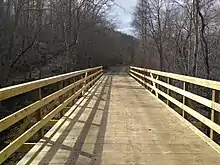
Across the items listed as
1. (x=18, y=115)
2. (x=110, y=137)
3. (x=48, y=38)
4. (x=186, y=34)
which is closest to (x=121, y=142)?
(x=110, y=137)

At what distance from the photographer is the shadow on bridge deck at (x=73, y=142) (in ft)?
13.7

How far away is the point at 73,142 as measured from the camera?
498 centimetres

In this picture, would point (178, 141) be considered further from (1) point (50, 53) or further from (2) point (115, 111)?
(1) point (50, 53)

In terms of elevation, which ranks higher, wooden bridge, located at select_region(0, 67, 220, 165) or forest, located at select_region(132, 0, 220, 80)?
forest, located at select_region(132, 0, 220, 80)

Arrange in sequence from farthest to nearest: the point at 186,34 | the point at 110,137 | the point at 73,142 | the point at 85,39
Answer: the point at 85,39, the point at 186,34, the point at 110,137, the point at 73,142

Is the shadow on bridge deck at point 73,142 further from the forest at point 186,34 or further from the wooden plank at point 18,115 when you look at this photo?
the forest at point 186,34

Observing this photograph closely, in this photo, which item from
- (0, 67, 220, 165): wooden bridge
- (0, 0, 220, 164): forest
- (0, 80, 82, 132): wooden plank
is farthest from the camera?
(0, 0, 220, 164): forest

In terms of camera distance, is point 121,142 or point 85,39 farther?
point 85,39

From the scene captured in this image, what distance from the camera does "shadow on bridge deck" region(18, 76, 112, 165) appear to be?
416 centimetres

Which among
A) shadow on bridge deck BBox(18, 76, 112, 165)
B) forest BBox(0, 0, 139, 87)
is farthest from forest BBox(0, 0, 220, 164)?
shadow on bridge deck BBox(18, 76, 112, 165)

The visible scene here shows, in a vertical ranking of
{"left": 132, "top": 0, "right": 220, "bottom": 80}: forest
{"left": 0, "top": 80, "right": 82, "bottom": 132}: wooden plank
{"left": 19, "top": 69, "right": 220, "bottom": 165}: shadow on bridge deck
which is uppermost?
{"left": 132, "top": 0, "right": 220, "bottom": 80}: forest

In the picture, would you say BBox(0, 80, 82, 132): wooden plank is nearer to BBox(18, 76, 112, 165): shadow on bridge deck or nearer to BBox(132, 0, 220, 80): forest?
BBox(18, 76, 112, 165): shadow on bridge deck

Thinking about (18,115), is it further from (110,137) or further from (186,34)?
(186,34)

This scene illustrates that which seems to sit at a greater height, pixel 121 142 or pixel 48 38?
pixel 48 38
